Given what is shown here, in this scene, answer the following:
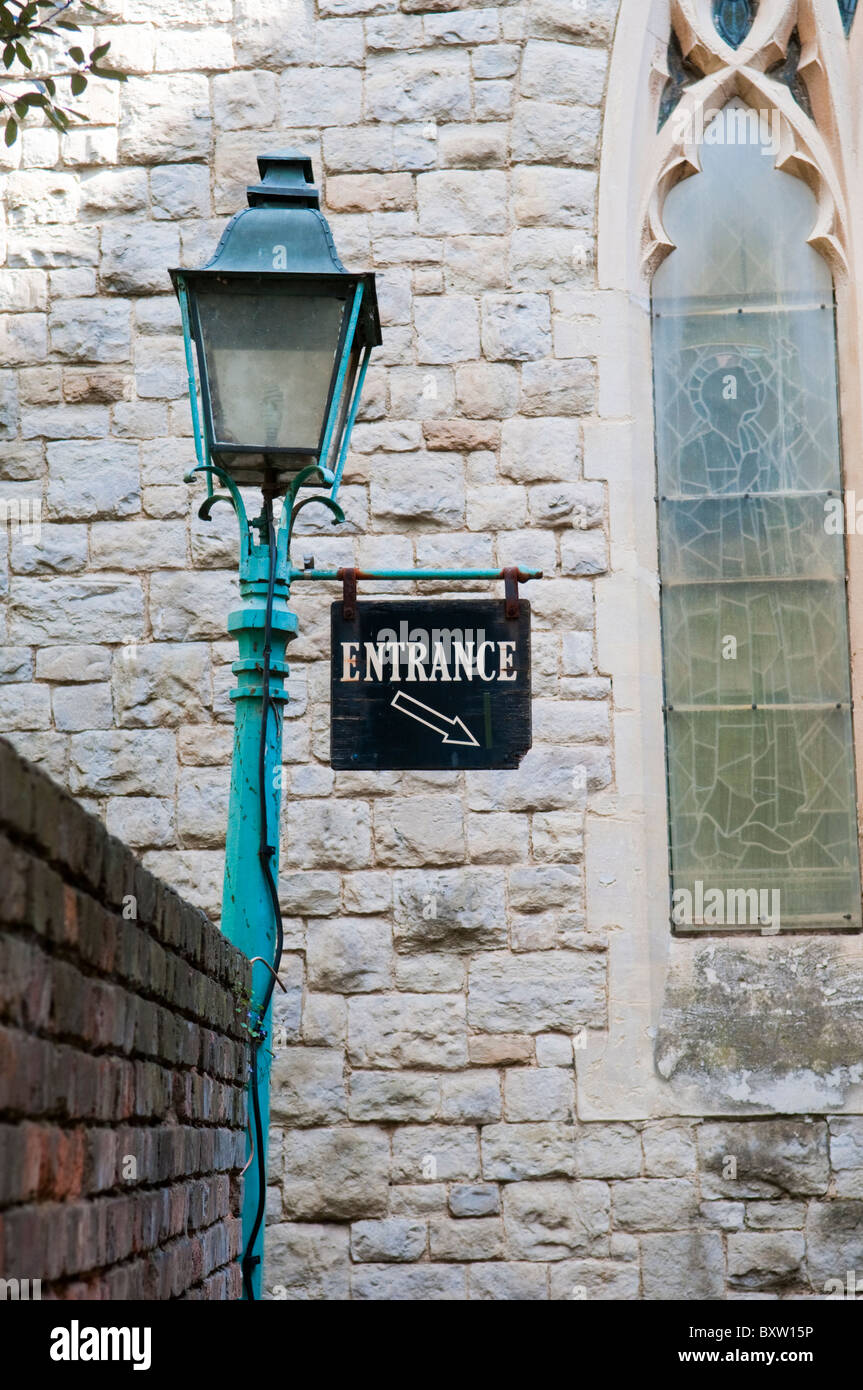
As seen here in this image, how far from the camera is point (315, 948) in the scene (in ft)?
18.5

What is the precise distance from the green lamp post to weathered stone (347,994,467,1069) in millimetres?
2116

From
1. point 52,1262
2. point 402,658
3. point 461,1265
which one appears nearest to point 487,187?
point 402,658

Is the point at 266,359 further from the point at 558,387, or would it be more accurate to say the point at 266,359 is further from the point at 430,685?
the point at 558,387

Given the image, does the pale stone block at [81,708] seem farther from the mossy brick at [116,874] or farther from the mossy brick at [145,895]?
the mossy brick at [116,874]

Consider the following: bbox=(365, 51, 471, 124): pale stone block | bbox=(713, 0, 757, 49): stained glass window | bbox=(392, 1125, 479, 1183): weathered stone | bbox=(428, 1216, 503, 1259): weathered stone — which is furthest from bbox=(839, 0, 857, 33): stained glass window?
bbox=(428, 1216, 503, 1259): weathered stone

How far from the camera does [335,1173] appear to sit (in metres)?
5.45

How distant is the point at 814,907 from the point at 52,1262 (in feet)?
14.8

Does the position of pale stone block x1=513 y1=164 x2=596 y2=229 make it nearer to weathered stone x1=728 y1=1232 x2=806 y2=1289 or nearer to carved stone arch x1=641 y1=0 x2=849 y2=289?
carved stone arch x1=641 y1=0 x2=849 y2=289

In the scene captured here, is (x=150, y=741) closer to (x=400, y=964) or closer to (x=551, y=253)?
(x=400, y=964)

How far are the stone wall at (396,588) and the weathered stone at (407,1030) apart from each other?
0.01m

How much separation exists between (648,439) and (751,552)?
63cm

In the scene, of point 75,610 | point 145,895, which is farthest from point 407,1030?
point 145,895

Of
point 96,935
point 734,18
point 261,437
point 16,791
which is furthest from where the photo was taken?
point 734,18

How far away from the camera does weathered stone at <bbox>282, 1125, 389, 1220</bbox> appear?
5426mm
